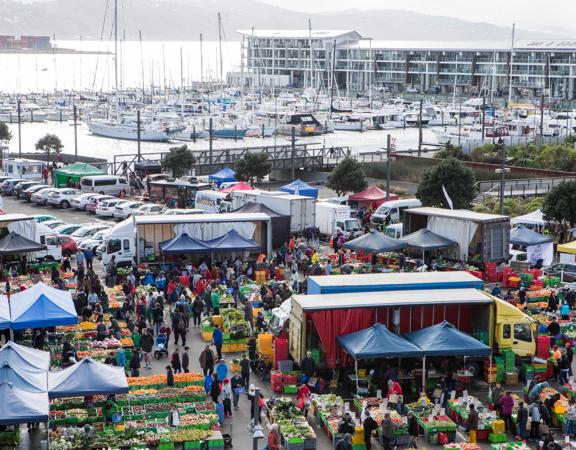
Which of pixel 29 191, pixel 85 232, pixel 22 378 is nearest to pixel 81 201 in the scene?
pixel 29 191

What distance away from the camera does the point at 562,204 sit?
3812 centimetres

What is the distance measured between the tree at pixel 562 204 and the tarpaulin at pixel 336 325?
17.7m

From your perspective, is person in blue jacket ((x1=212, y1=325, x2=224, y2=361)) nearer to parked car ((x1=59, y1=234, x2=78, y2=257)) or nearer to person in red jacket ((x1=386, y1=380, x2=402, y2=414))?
person in red jacket ((x1=386, y1=380, x2=402, y2=414))

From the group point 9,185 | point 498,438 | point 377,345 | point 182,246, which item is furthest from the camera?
point 9,185

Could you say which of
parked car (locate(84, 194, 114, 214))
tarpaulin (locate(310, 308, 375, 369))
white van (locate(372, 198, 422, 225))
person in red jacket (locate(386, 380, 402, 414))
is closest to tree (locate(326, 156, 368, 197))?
white van (locate(372, 198, 422, 225))

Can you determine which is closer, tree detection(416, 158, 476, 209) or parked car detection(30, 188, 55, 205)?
tree detection(416, 158, 476, 209)

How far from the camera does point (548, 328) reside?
25.6 metres

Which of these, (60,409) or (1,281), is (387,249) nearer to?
(1,281)

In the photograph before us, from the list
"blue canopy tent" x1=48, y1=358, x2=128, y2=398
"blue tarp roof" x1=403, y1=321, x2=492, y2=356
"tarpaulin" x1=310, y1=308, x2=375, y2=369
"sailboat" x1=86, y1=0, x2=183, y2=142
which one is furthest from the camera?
"sailboat" x1=86, y1=0, x2=183, y2=142

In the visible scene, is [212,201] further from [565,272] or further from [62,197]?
[565,272]

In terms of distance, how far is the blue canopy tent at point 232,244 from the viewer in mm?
33216

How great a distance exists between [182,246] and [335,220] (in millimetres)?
8791

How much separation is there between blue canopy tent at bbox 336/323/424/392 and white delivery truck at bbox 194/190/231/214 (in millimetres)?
20071

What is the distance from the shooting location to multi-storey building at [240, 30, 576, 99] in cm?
14025
